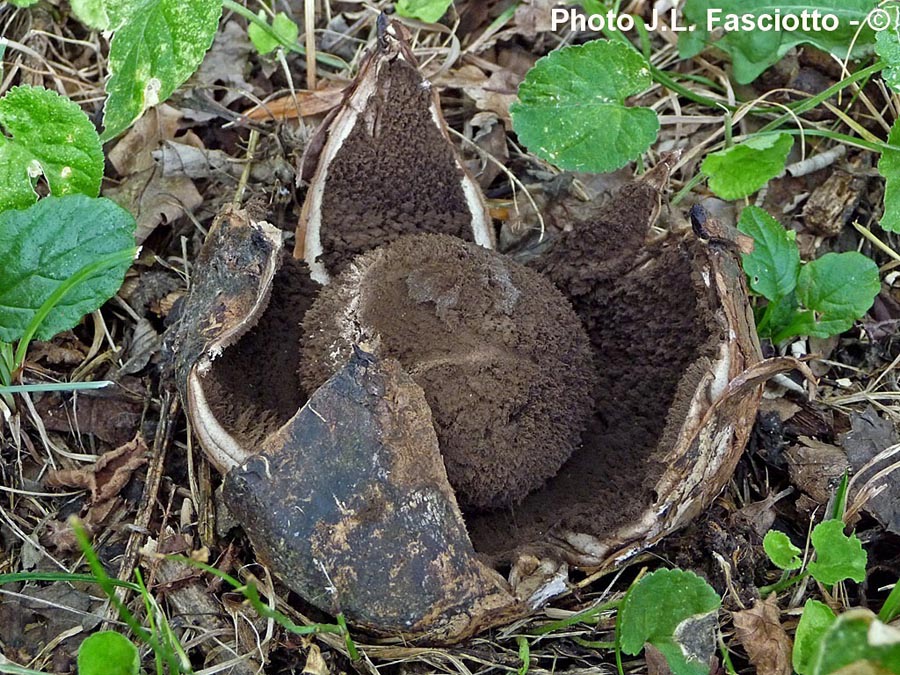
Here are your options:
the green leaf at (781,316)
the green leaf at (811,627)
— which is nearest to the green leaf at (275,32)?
the green leaf at (781,316)

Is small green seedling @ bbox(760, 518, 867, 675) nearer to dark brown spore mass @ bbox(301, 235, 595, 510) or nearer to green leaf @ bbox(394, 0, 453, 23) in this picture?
dark brown spore mass @ bbox(301, 235, 595, 510)

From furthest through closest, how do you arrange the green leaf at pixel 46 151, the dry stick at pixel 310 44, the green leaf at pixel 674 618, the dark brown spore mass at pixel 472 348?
1. the dry stick at pixel 310 44
2. the green leaf at pixel 46 151
3. the dark brown spore mass at pixel 472 348
4. the green leaf at pixel 674 618

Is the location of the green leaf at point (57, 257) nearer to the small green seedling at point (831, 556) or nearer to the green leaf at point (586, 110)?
the green leaf at point (586, 110)

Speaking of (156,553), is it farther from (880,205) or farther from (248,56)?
(880,205)

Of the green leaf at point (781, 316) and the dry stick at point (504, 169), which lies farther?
the dry stick at point (504, 169)

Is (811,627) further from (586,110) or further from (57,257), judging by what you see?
(57,257)

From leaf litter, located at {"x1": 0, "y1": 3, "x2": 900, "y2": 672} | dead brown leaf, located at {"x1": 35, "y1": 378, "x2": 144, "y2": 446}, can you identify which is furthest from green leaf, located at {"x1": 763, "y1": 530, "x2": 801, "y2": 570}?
dead brown leaf, located at {"x1": 35, "y1": 378, "x2": 144, "y2": 446}

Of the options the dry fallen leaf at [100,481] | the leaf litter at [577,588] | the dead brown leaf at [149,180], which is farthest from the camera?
the dead brown leaf at [149,180]
